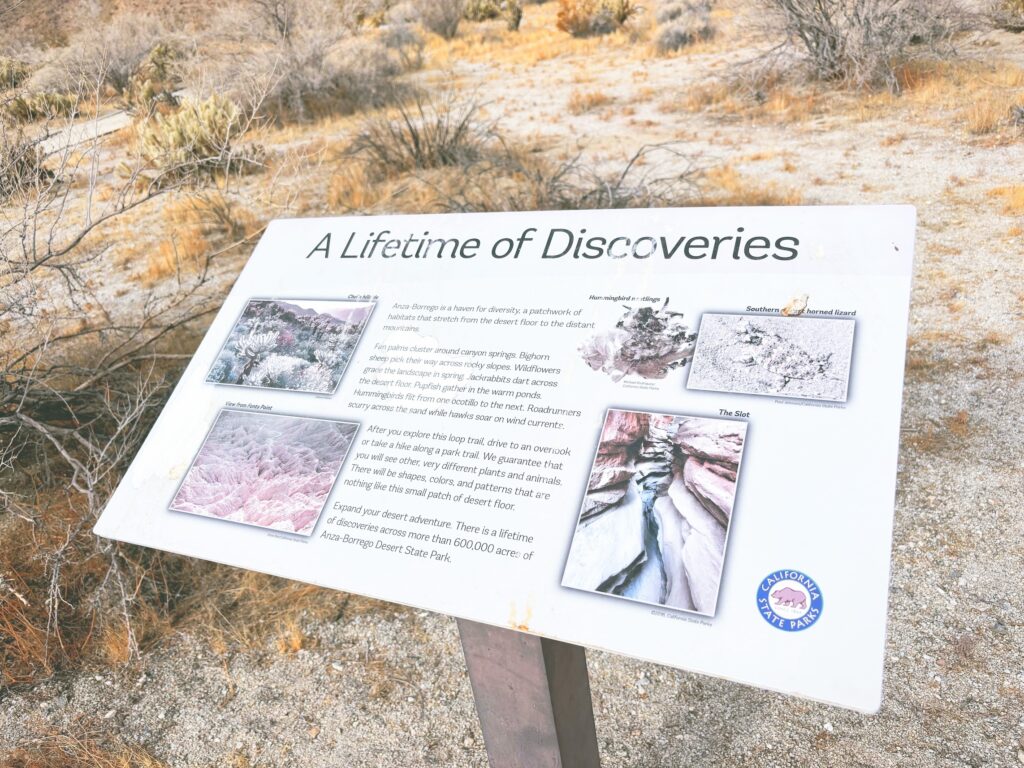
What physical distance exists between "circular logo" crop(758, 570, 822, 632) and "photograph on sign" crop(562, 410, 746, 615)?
71 millimetres

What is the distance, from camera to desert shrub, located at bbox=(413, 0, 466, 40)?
17.6 m

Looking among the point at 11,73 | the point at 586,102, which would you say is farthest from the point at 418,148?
the point at 11,73

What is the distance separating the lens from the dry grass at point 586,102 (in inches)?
368

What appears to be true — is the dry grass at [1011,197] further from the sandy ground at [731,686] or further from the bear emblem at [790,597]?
the bear emblem at [790,597]

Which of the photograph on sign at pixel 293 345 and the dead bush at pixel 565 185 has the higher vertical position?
the photograph on sign at pixel 293 345

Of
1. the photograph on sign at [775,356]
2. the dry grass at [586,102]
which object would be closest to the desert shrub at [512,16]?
the dry grass at [586,102]

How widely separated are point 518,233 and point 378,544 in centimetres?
77

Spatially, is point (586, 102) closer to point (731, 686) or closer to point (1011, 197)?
point (1011, 197)

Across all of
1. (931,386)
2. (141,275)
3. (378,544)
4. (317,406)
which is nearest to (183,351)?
(141,275)

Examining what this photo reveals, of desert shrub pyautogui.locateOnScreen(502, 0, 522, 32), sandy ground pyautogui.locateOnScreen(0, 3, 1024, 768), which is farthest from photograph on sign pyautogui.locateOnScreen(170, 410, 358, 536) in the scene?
desert shrub pyautogui.locateOnScreen(502, 0, 522, 32)

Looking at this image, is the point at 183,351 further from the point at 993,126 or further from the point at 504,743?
the point at 993,126

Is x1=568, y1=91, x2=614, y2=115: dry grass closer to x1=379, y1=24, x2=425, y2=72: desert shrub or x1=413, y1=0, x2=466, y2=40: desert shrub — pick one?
x1=379, y1=24, x2=425, y2=72: desert shrub

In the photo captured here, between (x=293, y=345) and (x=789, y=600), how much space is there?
1.19 meters

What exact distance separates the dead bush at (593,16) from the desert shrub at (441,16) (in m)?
3.12
